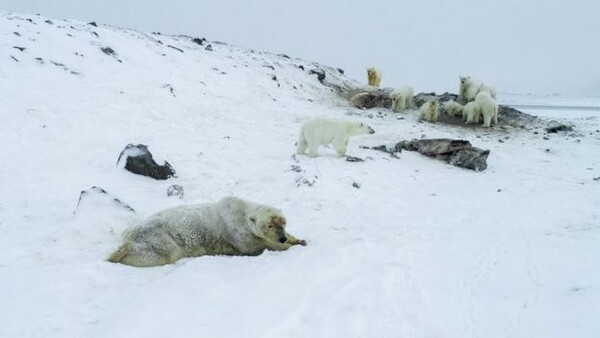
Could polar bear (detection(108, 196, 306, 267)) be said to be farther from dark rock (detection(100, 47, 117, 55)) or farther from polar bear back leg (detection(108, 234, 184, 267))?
dark rock (detection(100, 47, 117, 55))

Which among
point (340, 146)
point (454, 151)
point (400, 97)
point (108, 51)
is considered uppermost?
point (108, 51)

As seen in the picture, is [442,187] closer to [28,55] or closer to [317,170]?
[317,170]

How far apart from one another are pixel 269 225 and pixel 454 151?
25.7ft

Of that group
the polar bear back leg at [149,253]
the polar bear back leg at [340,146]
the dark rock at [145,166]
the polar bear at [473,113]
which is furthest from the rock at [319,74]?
the polar bear back leg at [149,253]

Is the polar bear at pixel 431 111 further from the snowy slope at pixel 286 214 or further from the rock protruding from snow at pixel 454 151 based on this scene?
the rock protruding from snow at pixel 454 151

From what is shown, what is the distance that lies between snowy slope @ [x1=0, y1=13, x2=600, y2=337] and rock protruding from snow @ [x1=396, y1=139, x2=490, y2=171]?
0.30 meters

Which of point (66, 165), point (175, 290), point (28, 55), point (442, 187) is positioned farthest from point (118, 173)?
point (28, 55)

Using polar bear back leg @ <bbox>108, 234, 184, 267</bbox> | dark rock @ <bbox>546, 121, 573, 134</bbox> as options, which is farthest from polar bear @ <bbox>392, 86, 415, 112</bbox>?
polar bear back leg @ <bbox>108, 234, 184, 267</bbox>

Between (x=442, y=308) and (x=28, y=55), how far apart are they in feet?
51.7

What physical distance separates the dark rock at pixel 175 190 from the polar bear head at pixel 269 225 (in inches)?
93.9

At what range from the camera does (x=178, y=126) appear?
538 inches

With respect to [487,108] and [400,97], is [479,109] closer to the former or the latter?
[487,108]

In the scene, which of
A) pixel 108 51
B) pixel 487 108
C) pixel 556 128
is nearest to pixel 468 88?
pixel 487 108

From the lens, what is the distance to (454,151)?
42.0 feet
